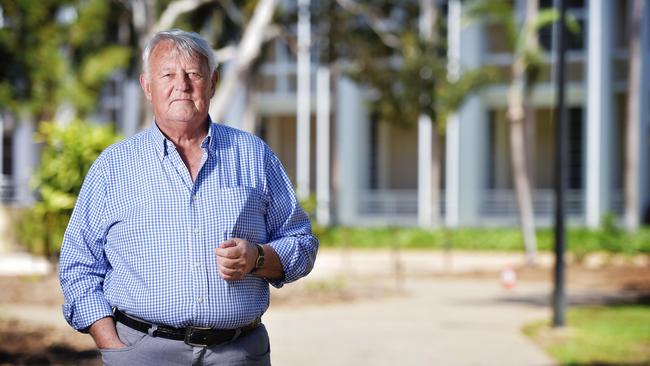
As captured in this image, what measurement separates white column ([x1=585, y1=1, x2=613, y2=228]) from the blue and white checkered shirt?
2787 cm

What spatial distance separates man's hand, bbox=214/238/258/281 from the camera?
3277mm

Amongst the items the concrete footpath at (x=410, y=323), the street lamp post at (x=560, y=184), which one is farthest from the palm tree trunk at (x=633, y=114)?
the street lamp post at (x=560, y=184)

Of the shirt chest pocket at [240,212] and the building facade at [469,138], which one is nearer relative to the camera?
the shirt chest pocket at [240,212]

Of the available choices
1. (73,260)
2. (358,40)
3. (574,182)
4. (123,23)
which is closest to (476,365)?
(73,260)

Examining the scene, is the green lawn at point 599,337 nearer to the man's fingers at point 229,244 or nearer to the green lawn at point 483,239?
the man's fingers at point 229,244

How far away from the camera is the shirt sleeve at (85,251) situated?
3.48m

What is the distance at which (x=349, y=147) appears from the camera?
33.7 m

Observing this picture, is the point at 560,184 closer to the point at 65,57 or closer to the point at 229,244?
the point at 229,244

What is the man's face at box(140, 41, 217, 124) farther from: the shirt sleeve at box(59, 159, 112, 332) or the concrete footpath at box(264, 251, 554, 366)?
the concrete footpath at box(264, 251, 554, 366)

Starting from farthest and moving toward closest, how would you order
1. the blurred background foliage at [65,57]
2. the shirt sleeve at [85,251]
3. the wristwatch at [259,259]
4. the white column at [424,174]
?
the white column at [424,174] < the blurred background foliage at [65,57] < the shirt sleeve at [85,251] < the wristwatch at [259,259]

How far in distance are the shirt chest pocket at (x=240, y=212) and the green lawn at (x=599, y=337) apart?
7.16 m

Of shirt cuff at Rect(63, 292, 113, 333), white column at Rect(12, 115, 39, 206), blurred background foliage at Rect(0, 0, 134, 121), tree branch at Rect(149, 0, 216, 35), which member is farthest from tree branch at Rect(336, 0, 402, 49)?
shirt cuff at Rect(63, 292, 113, 333)

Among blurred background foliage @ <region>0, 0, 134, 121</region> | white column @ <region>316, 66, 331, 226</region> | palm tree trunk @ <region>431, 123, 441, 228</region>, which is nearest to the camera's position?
blurred background foliage @ <region>0, 0, 134, 121</region>

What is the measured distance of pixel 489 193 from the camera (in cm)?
3356
